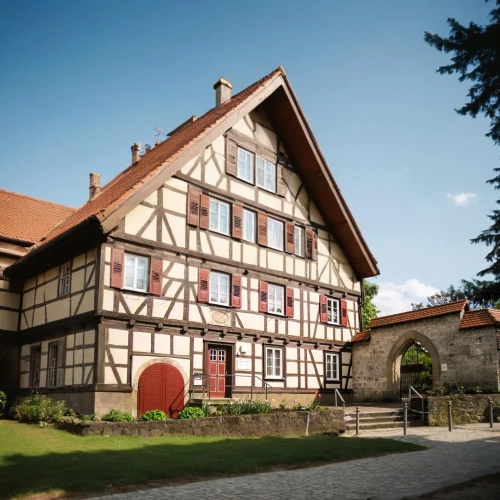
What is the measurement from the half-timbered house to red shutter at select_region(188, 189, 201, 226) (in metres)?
0.06

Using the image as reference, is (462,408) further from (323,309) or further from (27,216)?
(27,216)

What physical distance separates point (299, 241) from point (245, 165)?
4080 millimetres

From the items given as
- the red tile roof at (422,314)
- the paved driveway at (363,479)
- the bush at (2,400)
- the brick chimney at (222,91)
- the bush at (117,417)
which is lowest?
the paved driveway at (363,479)

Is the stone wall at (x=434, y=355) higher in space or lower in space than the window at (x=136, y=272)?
lower

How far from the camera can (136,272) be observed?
17.7 meters

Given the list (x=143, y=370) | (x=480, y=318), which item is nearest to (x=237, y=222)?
(x=143, y=370)

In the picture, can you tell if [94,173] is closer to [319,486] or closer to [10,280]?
[10,280]

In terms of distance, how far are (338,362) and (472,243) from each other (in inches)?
609

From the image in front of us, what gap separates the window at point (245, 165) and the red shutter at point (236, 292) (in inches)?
152

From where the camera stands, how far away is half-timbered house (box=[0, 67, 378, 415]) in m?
17.0

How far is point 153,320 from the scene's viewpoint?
17.6 metres

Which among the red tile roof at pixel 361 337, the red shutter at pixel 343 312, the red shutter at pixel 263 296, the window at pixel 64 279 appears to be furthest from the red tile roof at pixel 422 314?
the window at pixel 64 279

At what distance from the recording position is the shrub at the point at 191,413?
53.6 ft

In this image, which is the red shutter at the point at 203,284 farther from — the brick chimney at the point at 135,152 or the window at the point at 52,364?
the brick chimney at the point at 135,152
